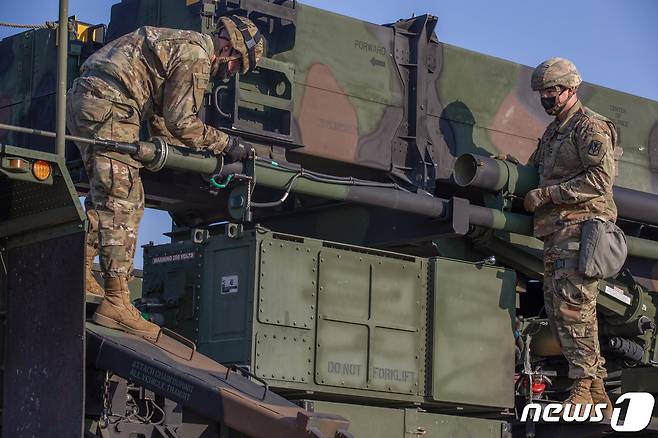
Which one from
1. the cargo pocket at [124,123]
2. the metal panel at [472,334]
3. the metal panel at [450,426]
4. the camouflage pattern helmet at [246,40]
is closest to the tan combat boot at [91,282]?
the cargo pocket at [124,123]

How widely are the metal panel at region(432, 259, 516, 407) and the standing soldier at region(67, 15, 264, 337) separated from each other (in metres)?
1.77

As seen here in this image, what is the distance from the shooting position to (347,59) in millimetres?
9922

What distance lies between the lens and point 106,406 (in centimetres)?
713

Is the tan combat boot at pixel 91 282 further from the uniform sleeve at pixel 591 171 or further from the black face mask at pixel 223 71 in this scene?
the uniform sleeve at pixel 591 171

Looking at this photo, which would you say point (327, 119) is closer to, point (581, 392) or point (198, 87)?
point (198, 87)

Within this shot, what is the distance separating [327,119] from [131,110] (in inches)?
76.9

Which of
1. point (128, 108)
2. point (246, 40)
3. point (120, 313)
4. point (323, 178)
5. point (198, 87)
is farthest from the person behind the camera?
point (323, 178)

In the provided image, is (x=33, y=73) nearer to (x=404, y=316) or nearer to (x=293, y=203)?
(x=293, y=203)

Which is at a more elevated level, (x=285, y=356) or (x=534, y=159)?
(x=534, y=159)

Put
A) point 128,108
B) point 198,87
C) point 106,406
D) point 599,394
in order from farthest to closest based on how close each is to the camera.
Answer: point 599,394, point 198,87, point 128,108, point 106,406

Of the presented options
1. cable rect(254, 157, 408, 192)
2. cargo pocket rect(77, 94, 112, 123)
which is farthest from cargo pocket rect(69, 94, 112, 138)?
cable rect(254, 157, 408, 192)

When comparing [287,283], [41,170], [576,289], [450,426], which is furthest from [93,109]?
[576,289]

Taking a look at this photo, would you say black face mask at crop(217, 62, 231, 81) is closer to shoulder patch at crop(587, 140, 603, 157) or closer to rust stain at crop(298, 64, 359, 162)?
rust stain at crop(298, 64, 359, 162)

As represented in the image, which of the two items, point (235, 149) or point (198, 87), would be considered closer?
point (198, 87)
